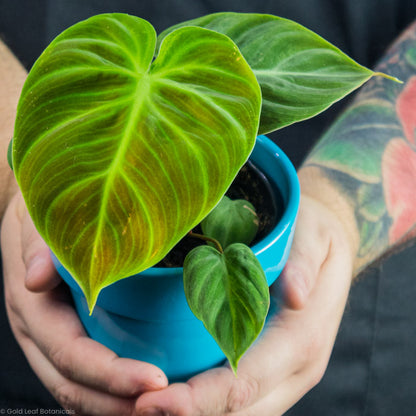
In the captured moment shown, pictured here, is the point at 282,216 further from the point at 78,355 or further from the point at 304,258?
the point at 78,355

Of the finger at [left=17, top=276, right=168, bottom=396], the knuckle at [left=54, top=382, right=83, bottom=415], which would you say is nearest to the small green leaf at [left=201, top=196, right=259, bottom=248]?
the finger at [left=17, top=276, right=168, bottom=396]

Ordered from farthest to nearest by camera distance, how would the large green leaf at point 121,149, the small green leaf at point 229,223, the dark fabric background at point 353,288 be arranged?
the dark fabric background at point 353,288 → the small green leaf at point 229,223 → the large green leaf at point 121,149

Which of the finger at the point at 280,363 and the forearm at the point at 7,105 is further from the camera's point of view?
the forearm at the point at 7,105

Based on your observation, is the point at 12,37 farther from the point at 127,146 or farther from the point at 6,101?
the point at 127,146

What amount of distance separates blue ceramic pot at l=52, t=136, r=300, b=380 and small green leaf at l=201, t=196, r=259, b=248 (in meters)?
0.02

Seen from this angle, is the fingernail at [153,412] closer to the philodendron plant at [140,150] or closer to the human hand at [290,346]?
the human hand at [290,346]

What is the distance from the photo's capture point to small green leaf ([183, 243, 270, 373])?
10.6 inches

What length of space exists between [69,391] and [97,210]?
304mm

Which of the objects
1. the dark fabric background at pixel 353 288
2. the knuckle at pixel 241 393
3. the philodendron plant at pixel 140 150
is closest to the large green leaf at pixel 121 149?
the philodendron plant at pixel 140 150

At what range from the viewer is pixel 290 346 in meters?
0.46

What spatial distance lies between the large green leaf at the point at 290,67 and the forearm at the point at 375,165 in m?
0.35

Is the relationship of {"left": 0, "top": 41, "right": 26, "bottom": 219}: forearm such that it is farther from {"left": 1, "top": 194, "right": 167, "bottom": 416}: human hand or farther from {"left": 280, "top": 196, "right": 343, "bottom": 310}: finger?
{"left": 280, "top": 196, "right": 343, "bottom": 310}: finger

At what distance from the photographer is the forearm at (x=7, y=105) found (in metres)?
0.70

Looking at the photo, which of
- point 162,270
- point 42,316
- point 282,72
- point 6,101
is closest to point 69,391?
point 42,316
